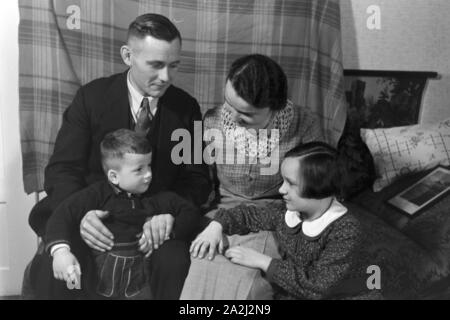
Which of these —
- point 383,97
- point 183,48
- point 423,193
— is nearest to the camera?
point 183,48

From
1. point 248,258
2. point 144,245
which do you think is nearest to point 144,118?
point 144,245

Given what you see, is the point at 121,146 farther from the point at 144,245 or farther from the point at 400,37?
the point at 400,37

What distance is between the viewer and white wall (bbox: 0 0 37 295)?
128cm

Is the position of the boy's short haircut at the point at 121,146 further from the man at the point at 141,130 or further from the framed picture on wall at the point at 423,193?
the framed picture on wall at the point at 423,193

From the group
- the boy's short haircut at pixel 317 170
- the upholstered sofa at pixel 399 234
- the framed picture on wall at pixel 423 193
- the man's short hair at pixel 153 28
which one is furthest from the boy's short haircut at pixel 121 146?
the framed picture on wall at pixel 423 193

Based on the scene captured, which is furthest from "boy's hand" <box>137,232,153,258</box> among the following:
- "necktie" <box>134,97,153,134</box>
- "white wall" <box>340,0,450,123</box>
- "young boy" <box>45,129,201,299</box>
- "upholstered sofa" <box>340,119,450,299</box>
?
"white wall" <box>340,0,450,123</box>

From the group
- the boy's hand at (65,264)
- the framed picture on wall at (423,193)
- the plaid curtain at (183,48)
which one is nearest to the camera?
the boy's hand at (65,264)

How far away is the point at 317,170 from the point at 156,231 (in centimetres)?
41

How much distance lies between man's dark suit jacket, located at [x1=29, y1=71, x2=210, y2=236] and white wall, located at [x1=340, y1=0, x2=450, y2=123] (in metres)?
0.53

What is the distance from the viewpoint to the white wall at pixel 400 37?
139 cm

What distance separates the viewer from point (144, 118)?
123cm

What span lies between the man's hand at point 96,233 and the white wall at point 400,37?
2.72ft

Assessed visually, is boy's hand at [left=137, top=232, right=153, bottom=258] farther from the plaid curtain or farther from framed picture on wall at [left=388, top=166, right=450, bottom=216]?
framed picture on wall at [left=388, top=166, right=450, bottom=216]
